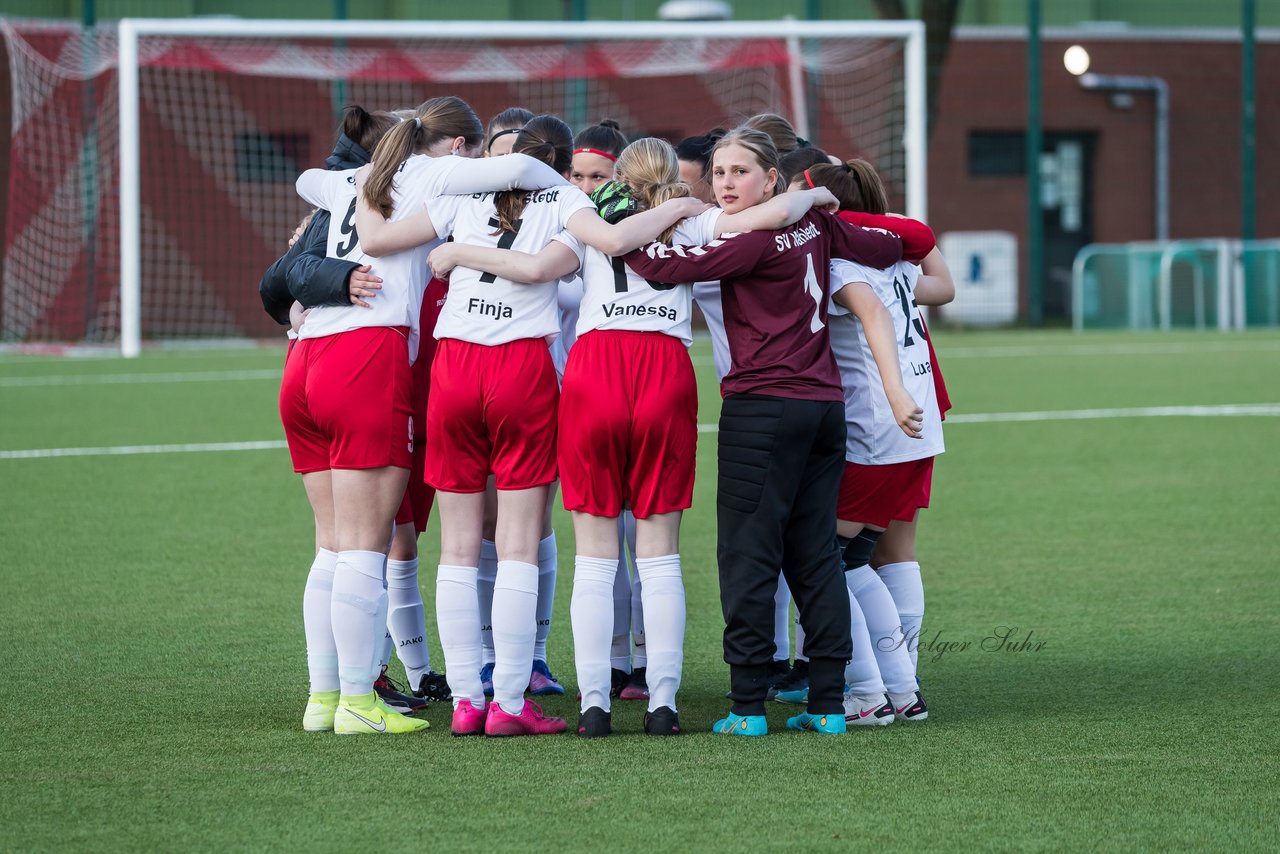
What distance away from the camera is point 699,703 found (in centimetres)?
464

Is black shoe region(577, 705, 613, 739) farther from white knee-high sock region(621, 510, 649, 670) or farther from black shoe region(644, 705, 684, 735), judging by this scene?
white knee-high sock region(621, 510, 649, 670)

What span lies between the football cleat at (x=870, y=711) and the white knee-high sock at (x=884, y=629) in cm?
7

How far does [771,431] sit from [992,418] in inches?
324

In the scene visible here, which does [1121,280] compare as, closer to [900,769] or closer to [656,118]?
[656,118]

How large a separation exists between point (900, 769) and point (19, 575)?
4262mm

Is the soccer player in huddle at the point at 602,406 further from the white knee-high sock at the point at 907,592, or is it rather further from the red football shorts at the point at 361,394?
the white knee-high sock at the point at 907,592

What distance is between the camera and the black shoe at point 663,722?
13.7ft

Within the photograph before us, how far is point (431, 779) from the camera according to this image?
3766 millimetres

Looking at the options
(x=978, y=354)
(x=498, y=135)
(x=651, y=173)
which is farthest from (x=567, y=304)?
(x=978, y=354)

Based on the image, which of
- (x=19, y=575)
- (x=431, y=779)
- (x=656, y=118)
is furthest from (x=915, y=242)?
(x=656, y=118)

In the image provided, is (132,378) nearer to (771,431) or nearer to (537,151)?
(537,151)

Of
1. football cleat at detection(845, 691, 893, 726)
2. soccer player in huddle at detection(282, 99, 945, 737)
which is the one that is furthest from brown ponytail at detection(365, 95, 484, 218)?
football cleat at detection(845, 691, 893, 726)

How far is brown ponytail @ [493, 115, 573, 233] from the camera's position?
13.8 feet

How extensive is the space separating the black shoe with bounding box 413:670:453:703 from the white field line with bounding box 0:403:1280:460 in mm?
6004
